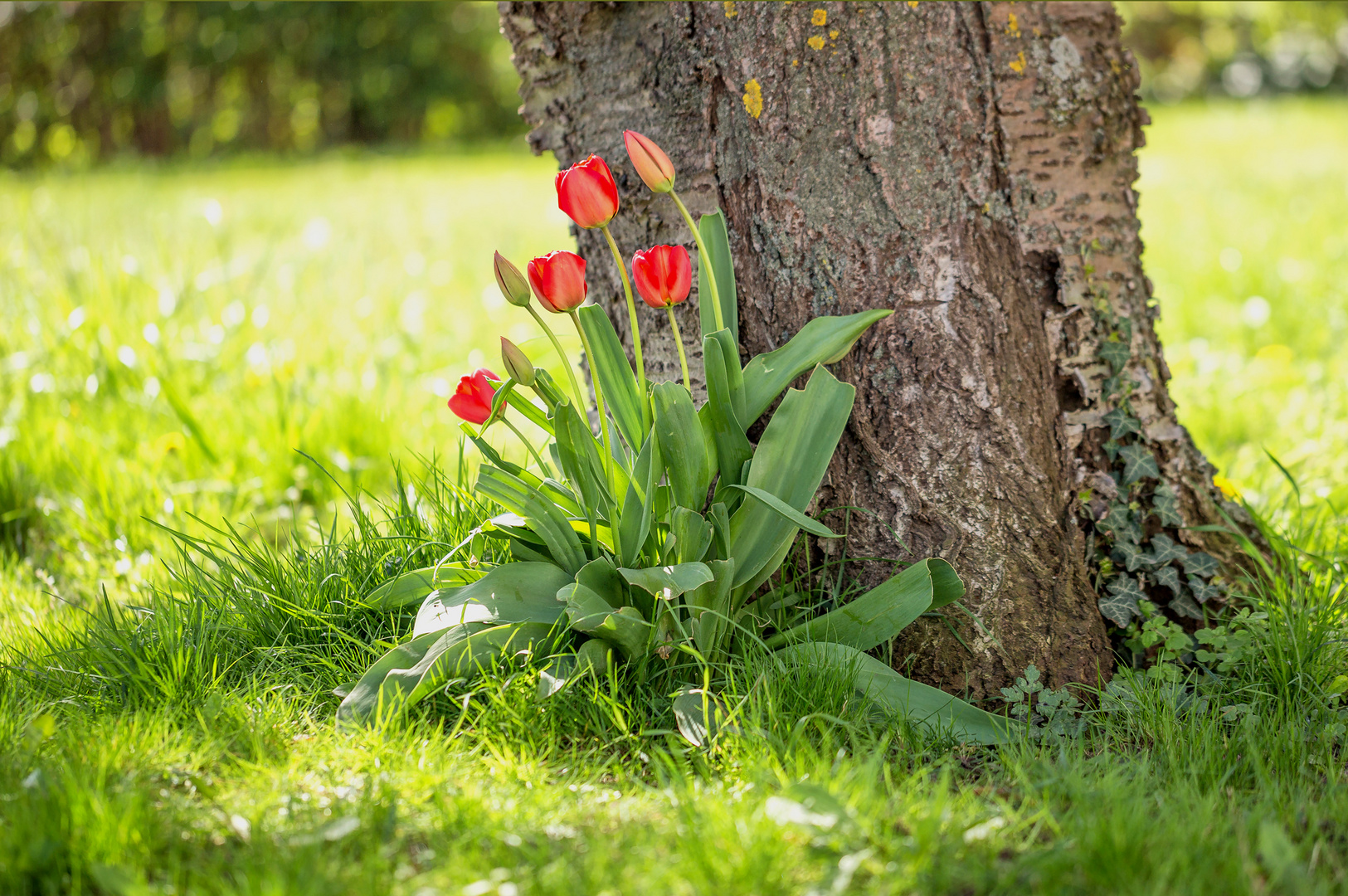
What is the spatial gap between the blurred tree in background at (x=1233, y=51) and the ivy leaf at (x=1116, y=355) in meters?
16.0

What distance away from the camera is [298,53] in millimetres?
13117

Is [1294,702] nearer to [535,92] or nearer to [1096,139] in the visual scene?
[1096,139]

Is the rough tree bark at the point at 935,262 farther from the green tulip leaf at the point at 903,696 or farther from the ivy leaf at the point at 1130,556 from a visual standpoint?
the green tulip leaf at the point at 903,696

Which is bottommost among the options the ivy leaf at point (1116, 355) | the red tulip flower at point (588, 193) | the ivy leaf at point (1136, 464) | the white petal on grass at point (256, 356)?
the ivy leaf at point (1136, 464)

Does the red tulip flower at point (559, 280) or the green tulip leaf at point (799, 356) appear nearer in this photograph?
the red tulip flower at point (559, 280)

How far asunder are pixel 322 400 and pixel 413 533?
1.42m

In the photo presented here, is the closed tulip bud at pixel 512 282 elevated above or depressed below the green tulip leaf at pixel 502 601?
above

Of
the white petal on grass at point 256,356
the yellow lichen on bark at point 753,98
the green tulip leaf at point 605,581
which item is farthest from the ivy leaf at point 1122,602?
the white petal on grass at point 256,356

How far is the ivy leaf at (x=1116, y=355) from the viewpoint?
2.08 metres

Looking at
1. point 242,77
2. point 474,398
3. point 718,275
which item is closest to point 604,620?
point 474,398

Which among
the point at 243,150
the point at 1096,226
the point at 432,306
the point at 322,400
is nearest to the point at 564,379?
the point at 1096,226

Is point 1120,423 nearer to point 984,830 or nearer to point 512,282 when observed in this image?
point 984,830

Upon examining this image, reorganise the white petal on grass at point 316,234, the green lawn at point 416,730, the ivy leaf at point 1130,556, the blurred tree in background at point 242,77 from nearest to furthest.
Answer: the green lawn at point 416,730, the ivy leaf at point 1130,556, the white petal on grass at point 316,234, the blurred tree in background at point 242,77

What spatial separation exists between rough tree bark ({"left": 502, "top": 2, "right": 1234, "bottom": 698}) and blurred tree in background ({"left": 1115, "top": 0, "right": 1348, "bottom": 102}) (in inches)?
635
